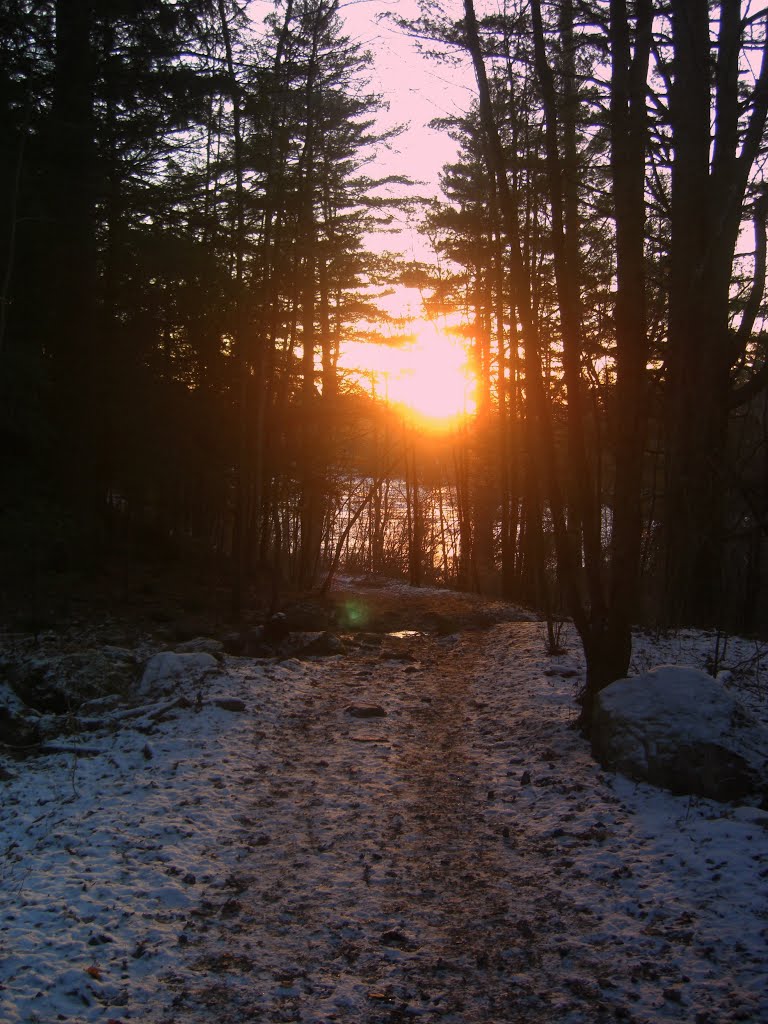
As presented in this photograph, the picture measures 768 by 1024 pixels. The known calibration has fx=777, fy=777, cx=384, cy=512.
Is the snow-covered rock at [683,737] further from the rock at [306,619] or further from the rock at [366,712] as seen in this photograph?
the rock at [306,619]

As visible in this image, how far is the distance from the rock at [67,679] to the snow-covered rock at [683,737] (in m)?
4.86

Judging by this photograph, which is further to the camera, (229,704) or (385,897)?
(229,704)

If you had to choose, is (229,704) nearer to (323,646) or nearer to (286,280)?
(323,646)

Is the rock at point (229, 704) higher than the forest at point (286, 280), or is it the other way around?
the forest at point (286, 280)

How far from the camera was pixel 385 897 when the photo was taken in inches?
164

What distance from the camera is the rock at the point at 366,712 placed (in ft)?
25.1

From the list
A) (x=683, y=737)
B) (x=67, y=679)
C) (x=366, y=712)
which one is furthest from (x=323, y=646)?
(x=683, y=737)

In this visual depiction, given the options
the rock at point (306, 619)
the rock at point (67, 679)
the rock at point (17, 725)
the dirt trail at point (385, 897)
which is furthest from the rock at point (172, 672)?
the rock at point (306, 619)

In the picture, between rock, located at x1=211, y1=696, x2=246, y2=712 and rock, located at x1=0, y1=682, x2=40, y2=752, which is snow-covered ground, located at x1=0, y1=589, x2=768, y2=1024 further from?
rock, located at x1=0, y1=682, x2=40, y2=752

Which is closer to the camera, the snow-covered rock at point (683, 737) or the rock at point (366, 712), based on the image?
the snow-covered rock at point (683, 737)

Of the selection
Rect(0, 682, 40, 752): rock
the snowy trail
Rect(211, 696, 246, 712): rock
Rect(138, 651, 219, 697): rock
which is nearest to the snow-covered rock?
the snowy trail

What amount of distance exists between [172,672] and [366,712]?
84.4 inches

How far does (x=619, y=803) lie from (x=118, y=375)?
11.1 meters

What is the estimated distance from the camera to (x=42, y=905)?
3.90 meters
